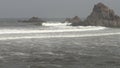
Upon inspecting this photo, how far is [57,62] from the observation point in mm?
17203

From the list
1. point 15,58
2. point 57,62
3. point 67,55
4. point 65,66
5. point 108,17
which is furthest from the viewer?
point 108,17

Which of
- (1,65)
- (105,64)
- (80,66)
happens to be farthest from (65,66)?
(1,65)

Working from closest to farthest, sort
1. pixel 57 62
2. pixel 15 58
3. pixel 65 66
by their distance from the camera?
pixel 65 66 < pixel 57 62 < pixel 15 58

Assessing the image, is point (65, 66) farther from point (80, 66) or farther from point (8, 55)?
point (8, 55)

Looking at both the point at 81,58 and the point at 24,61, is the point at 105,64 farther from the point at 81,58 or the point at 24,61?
the point at 24,61

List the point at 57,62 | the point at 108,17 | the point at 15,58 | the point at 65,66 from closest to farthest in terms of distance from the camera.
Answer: the point at 65,66
the point at 57,62
the point at 15,58
the point at 108,17

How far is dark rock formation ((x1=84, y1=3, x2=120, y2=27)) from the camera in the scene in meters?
74.7

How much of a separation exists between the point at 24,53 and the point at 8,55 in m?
1.34

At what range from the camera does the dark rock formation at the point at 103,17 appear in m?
74.7

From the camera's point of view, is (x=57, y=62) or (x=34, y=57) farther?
(x=34, y=57)

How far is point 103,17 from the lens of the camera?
79875mm

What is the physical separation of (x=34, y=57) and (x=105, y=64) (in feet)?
14.5

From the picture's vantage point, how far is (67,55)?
65.1ft

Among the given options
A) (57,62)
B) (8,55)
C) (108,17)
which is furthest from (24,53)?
(108,17)
